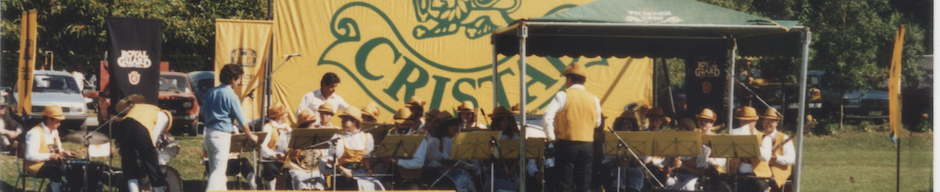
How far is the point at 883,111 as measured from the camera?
59.0 feet

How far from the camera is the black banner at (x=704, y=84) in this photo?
10.4 m

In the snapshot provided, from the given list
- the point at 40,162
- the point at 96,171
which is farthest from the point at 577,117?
the point at 40,162

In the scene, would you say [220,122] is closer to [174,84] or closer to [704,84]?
[704,84]

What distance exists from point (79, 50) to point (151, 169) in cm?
1010

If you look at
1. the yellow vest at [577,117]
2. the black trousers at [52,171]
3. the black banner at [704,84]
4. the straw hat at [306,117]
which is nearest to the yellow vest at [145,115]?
the black trousers at [52,171]

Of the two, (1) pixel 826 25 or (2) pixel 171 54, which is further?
(2) pixel 171 54

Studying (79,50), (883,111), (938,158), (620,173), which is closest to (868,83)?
(883,111)

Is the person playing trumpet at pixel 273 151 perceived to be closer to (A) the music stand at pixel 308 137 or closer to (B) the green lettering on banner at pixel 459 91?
(A) the music stand at pixel 308 137

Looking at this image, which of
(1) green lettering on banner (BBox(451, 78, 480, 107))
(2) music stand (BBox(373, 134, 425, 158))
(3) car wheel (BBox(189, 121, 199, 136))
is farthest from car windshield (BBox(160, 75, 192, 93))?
(2) music stand (BBox(373, 134, 425, 158))

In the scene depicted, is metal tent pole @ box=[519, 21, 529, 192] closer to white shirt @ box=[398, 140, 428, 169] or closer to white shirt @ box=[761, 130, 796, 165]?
white shirt @ box=[398, 140, 428, 169]

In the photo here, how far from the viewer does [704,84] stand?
10531 millimetres

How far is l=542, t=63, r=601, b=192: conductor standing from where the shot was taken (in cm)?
748

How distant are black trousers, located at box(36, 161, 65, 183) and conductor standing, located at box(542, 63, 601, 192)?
4415 millimetres

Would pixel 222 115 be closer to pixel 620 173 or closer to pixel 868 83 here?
pixel 620 173
